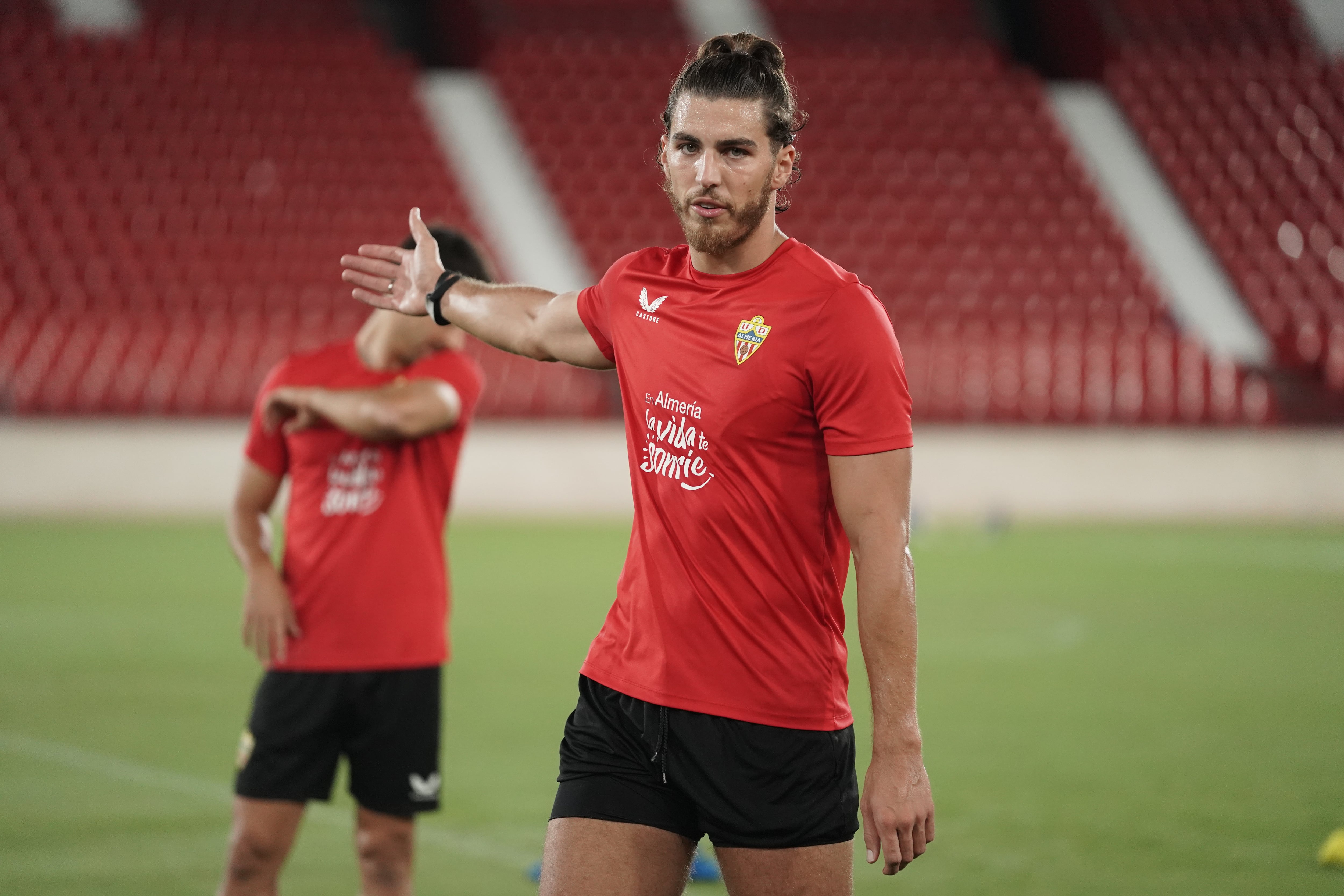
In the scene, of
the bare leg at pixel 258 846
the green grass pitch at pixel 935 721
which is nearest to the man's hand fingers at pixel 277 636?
the bare leg at pixel 258 846

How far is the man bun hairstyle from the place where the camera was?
2.97 meters

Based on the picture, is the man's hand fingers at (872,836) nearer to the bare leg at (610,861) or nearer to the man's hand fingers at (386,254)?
the bare leg at (610,861)

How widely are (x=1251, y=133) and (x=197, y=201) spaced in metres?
15.7

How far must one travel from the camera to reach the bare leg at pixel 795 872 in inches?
115

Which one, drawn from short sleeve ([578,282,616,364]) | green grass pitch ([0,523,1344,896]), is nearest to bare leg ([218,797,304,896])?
green grass pitch ([0,523,1344,896])

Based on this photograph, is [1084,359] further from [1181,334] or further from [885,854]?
[885,854]

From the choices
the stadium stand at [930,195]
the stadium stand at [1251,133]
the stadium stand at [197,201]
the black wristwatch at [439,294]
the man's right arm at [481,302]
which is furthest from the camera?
the stadium stand at [1251,133]

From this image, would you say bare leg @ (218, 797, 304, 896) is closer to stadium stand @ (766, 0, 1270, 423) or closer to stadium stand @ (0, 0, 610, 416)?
stadium stand @ (0, 0, 610, 416)

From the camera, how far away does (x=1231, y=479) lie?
18.1 m

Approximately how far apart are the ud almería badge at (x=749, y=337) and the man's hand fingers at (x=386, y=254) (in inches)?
43.0

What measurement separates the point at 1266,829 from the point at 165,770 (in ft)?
14.8

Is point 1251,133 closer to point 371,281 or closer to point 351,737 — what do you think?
point 351,737

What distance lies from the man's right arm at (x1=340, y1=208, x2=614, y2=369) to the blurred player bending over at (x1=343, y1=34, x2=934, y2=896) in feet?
0.97

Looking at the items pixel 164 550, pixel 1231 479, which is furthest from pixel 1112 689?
pixel 1231 479
